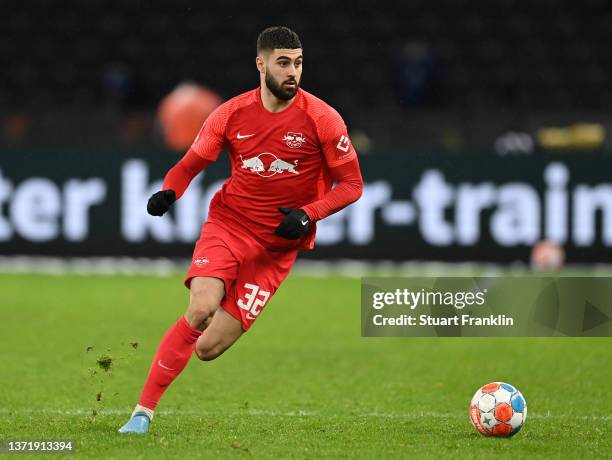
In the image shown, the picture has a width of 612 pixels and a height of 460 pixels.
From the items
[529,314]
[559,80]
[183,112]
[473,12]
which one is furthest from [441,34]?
[529,314]

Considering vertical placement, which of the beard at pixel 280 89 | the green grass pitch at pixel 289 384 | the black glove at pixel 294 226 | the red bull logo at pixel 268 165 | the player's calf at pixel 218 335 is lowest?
the green grass pitch at pixel 289 384

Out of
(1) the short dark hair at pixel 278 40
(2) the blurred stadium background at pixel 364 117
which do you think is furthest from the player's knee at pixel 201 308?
(2) the blurred stadium background at pixel 364 117

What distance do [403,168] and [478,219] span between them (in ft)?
3.55

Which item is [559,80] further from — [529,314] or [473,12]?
[529,314]

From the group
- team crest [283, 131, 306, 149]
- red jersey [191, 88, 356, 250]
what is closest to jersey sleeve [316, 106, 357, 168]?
red jersey [191, 88, 356, 250]

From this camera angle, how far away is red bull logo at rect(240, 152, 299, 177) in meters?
6.80

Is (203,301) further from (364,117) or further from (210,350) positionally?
(364,117)

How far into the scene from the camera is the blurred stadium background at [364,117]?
1480 centimetres

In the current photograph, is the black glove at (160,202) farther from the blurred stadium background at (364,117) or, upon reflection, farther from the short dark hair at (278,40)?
the blurred stadium background at (364,117)

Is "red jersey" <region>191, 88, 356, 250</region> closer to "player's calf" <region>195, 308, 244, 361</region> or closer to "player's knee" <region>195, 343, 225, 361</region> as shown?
"player's calf" <region>195, 308, 244, 361</region>

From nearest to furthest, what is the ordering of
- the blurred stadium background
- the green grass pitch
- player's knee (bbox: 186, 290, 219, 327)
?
Answer: the green grass pitch → player's knee (bbox: 186, 290, 219, 327) → the blurred stadium background

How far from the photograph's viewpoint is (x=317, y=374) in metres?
9.14

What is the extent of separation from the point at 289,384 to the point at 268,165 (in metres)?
2.32

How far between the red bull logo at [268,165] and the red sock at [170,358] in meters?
0.94
